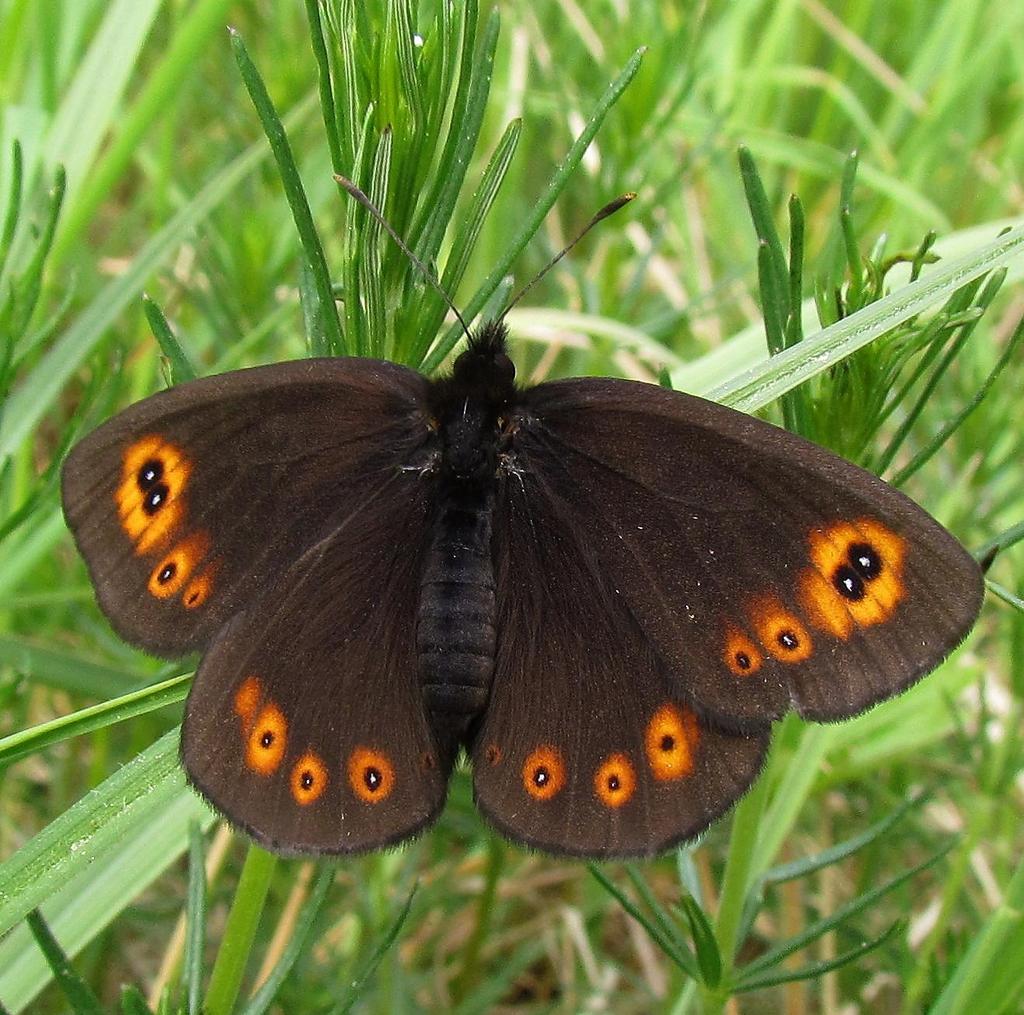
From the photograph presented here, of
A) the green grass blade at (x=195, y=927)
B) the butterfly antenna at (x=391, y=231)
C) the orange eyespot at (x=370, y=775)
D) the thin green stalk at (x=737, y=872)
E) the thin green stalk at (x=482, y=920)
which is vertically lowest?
the thin green stalk at (x=482, y=920)

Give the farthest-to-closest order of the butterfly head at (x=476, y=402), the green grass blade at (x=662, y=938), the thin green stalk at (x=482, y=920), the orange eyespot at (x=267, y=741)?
the thin green stalk at (x=482, y=920) → the butterfly head at (x=476, y=402) → the green grass blade at (x=662, y=938) → the orange eyespot at (x=267, y=741)

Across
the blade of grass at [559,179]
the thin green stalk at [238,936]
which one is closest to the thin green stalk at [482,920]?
the thin green stalk at [238,936]

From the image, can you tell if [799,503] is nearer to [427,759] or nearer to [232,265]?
[427,759]

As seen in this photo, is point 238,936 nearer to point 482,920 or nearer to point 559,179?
point 559,179

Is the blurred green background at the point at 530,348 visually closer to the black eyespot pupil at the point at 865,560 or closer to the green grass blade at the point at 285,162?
the green grass blade at the point at 285,162

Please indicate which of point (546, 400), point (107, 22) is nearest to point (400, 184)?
point (546, 400)

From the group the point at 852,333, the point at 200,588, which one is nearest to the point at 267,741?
the point at 200,588
